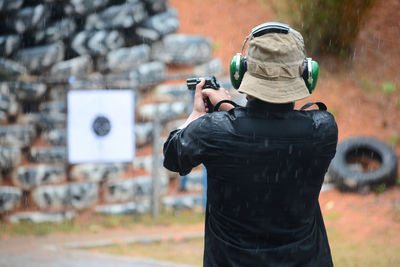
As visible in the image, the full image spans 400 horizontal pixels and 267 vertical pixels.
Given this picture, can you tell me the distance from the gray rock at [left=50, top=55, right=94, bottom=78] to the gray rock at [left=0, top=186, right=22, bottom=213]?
7.65 ft

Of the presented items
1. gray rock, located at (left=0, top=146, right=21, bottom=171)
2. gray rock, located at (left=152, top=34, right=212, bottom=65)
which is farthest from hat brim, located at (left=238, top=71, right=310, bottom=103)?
gray rock, located at (left=152, top=34, right=212, bottom=65)

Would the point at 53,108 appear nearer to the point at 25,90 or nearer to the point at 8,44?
the point at 25,90

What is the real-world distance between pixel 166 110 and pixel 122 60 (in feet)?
4.51

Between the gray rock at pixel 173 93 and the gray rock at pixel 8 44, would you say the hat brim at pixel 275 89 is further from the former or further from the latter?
the gray rock at pixel 8 44

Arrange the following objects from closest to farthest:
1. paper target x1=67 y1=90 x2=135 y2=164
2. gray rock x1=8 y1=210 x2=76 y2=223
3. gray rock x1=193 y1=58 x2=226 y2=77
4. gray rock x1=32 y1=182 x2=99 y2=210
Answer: paper target x1=67 y1=90 x2=135 y2=164, gray rock x1=8 y1=210 x2=76 y2=223, gray rock x1=32 y1=182 x2=99 y2=210, gray rock x1=193 y1=58 x2=226 y2=77

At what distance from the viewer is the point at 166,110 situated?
10.6 meters

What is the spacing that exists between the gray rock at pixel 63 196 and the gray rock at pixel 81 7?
3.43 metres

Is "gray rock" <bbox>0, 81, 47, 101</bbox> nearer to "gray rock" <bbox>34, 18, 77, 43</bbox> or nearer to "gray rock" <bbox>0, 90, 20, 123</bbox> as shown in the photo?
"gray rock" <bbox>0, 90, 20, 123</bbox>

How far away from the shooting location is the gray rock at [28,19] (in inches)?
418

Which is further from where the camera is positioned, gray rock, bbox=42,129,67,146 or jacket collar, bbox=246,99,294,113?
gray rock, bbox=42,129,67,146

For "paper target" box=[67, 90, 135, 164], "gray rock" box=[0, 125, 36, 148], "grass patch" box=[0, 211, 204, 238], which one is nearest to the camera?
"grass patch" box=[0, 211, 204, 238]

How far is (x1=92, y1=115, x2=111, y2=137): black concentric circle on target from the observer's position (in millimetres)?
9133

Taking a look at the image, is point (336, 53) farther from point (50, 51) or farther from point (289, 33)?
point (289, 33)

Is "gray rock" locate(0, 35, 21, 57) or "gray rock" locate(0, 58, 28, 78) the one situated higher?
"gray rock" locate(0, 35, 21, 57)
